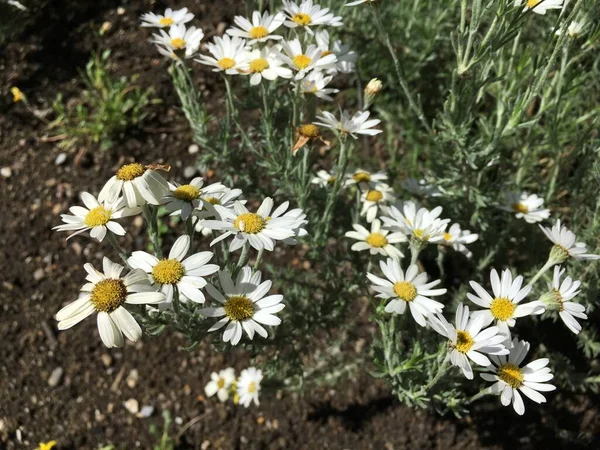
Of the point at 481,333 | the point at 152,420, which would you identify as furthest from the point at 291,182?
Answer: the point at 152,420

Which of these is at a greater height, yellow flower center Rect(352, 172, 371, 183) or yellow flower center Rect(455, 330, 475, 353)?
yellow flower center Rect(455, 330, 475, 353)

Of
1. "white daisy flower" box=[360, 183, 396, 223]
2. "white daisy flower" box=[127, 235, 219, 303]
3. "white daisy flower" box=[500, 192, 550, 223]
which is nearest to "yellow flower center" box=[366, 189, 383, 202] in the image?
"white daisy flower" box=[360, 183, 396, 223]

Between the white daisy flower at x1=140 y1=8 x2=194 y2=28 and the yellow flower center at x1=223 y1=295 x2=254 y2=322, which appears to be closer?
the yellow flower center at x1=223 y1=295 x2=254 y2=322

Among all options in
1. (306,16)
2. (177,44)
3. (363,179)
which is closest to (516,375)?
(363,179)

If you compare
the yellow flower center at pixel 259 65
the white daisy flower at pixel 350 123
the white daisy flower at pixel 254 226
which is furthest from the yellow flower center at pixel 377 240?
the yellow flower center at pixel 259 65

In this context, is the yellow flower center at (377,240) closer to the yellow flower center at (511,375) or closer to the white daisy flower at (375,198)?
the white daisy flower at (375,198)

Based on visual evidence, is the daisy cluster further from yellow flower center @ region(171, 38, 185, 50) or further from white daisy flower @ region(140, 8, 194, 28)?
white daisy flower @ region(140, 8, 194, 28)
